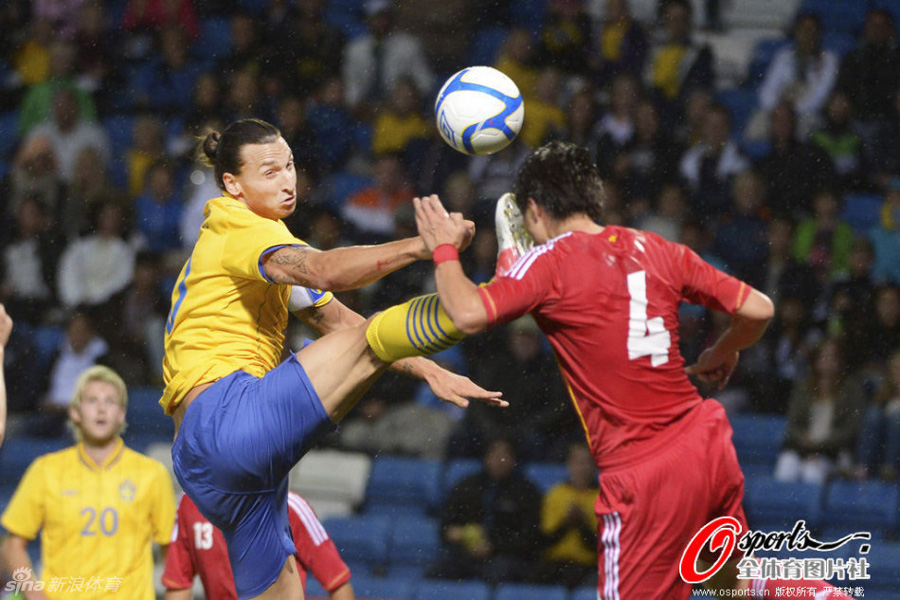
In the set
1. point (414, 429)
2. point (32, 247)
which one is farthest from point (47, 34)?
point (414, 429)

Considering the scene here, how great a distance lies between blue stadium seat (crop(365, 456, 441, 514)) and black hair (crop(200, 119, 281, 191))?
3.46 metres

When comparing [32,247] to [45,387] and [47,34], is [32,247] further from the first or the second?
[47,34]

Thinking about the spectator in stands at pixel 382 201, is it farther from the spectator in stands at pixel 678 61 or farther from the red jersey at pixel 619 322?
the red jersey at pixel 619 322

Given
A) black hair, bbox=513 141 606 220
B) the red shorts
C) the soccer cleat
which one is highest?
black hair, bbox=513 141 606 220

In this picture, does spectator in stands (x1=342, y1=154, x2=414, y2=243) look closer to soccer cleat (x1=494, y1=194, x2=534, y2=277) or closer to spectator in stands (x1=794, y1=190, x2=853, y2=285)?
spectator in stands (x1=794, y1=190, x2=853, y2=285)

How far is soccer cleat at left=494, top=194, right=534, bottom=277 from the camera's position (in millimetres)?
3605

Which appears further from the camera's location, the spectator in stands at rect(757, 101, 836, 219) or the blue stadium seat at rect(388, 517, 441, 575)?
the spectator in stands at rect(757, 101, 836, 219)

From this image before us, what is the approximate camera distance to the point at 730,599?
394cm

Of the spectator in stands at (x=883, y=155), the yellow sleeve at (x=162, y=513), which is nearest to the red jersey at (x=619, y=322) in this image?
the yellow sleeve at (x=162, y=513)

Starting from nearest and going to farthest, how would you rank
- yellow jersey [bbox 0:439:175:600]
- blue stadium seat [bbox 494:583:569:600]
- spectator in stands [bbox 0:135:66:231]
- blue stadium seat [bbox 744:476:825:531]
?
yellow jersey [bbox 0:439:175:600]
blue stadium seat [bbox 494:583:569:600]
blue stadium seat [bbox 744:476:825:531]
spectator in stands [bbox 0:135:66:231]

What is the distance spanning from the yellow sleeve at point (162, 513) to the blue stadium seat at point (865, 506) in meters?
3.61

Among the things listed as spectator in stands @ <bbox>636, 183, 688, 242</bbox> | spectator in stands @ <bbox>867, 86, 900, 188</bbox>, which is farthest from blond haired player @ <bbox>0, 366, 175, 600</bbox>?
spectator in stands @ <bbox>867, 86, 900, 188</bbox>

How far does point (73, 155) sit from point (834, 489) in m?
5.93

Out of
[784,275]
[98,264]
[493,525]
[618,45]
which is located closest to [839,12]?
[618,45]
